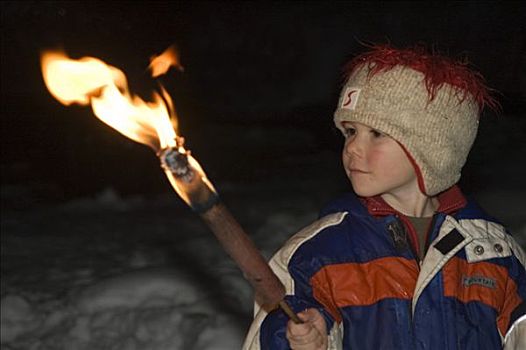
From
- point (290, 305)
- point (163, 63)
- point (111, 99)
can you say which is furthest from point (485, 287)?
point (111, 99)

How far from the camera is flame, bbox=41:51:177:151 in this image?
78.8 inches

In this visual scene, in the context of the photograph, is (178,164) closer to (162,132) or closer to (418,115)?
(162,132)

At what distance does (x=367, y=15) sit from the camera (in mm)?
15141

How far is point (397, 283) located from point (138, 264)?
3.62m

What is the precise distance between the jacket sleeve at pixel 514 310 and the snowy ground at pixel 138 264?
6.67 ft

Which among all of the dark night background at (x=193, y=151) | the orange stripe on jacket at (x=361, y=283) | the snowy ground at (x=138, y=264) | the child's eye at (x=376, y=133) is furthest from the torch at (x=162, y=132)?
the snowy ground at (x=138, y=264)

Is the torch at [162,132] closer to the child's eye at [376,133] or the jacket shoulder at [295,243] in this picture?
the jacket shoulder at [295,243]

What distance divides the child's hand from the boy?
13 cm

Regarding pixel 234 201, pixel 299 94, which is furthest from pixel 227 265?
pixel 299 94

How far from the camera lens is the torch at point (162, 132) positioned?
1.80 m

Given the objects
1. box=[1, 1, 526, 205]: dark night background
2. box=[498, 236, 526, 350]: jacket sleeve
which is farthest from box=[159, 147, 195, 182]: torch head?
box=[1, 1, 526, 205]: dark night background

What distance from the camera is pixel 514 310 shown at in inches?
114

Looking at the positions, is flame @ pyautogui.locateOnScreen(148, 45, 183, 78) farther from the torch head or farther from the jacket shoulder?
the jacket shoulder

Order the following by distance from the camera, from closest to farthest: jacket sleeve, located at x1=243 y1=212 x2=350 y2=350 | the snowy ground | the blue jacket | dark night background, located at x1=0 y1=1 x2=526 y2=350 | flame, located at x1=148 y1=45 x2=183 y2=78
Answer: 1. flame, located at x1=148 y1=45 x2=183 y2=78
2. jacket sleeve, located at x1=243 y1=212 x2=350 y2=350
3. the blue jacket
4. the snowy ground
5. dark night background, located at x1=0 y1=1 x2=526 y2=350
